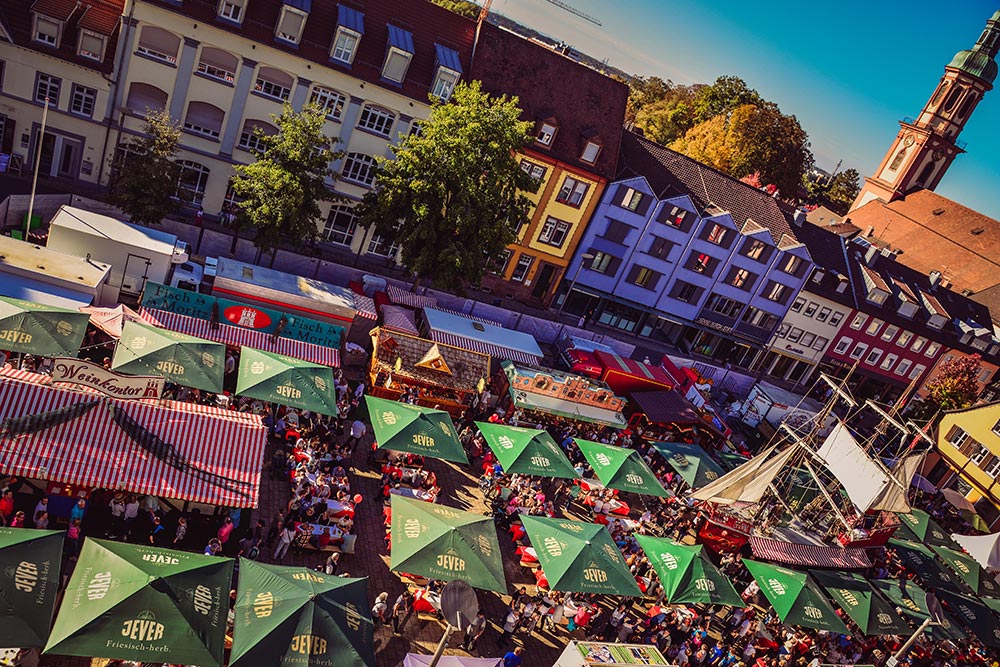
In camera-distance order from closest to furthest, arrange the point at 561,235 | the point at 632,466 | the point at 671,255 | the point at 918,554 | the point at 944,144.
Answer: the point at 632,466 → the point at 918,554 → the point at 561,235 → the point at 671,255 → the point at 944,144

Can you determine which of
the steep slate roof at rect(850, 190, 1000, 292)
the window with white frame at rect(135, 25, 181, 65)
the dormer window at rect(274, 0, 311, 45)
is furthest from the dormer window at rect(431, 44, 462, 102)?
the steep slate roof at rect(850, 190, 1000, 292)

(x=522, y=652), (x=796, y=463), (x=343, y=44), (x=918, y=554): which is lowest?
(x=522, y=652)

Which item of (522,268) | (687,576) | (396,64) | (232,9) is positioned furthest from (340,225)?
(687,576)

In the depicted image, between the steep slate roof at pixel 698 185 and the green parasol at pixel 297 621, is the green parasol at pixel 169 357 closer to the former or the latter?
the green parasol at pixel 297 621

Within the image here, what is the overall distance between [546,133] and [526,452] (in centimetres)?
2519

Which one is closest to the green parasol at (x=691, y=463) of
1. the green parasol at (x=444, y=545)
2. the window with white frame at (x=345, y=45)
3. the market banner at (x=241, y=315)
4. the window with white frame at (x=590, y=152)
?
the green parasol at (x=444, y=545)

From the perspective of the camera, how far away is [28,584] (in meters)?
13.0

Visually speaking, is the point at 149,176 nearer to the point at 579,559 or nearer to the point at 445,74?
the point at 445,74

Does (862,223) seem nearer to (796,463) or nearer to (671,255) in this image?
(671,255)

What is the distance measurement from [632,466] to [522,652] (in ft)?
33.6

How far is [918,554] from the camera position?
107 ft

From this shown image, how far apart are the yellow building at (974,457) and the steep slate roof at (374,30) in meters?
42.0

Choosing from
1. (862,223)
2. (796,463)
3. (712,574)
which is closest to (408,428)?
(712,574)

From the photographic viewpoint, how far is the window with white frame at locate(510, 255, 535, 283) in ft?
154
